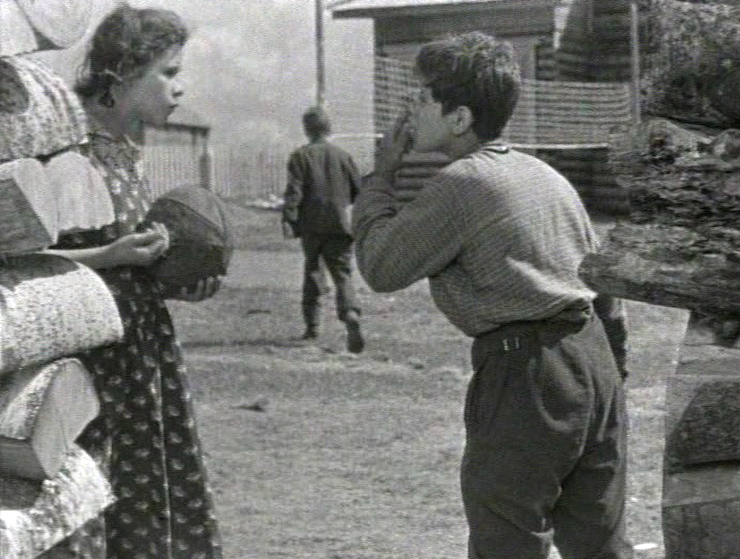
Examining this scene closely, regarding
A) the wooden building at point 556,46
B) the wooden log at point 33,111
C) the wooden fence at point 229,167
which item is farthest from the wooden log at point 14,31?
the wooden fence at point 229,167

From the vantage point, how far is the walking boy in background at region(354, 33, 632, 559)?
13.9 ft

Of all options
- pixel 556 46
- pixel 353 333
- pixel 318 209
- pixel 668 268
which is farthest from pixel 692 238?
pixel 556 46

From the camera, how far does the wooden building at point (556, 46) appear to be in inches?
843

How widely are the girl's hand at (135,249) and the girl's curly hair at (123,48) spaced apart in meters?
0.42

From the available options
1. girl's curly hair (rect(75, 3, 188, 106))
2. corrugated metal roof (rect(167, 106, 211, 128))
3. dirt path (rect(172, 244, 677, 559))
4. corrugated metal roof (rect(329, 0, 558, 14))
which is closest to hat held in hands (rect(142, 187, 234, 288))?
girl's curly hair (rect(75, 3, 188, 106))

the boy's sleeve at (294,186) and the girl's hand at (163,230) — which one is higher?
the girl's hand at (163,230)

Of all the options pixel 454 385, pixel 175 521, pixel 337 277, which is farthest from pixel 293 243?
pixel 175 521

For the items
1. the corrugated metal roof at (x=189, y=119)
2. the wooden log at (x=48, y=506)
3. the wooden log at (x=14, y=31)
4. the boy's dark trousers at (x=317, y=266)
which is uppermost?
the wooden log at (x=14, y=31)

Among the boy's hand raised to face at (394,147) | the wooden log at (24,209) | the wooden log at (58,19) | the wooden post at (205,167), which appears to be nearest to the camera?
the wooden log at (24,209)

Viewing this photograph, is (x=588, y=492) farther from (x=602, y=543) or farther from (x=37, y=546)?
(x=37, y=546)

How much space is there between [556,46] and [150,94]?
1816 centimetres

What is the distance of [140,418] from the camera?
4.88 metres

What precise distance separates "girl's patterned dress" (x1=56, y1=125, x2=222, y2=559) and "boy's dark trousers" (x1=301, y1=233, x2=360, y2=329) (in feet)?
23.4

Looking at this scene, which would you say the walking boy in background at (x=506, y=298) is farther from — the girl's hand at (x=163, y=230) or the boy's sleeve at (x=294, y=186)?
the boy's sleeve at (x=294, y=186)
